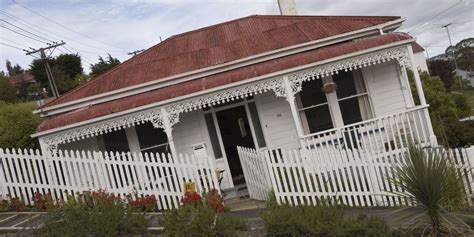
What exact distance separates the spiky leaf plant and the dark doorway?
7248 mm

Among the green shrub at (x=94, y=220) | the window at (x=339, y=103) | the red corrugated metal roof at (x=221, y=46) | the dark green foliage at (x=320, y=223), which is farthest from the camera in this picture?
the red corrugated metal roof at (x=221, y=46)

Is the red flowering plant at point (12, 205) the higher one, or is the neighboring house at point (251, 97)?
the neighboring house at point (251, 97)

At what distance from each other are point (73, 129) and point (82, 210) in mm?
4736

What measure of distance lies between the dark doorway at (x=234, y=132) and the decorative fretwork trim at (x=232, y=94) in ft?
5.78

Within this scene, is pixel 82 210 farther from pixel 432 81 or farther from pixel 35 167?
pixel 432 81

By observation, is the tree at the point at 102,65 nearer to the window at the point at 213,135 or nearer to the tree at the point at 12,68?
the window at the point at 213,135

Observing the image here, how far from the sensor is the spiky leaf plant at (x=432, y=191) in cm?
529

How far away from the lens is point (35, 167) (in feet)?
31.5

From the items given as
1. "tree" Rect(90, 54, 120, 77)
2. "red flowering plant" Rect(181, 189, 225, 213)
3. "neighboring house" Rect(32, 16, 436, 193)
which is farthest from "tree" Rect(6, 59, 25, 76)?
"red flowering plant" Rect(181, 189, 225, 213)

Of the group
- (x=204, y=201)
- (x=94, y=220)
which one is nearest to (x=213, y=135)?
(x=204, y=201)

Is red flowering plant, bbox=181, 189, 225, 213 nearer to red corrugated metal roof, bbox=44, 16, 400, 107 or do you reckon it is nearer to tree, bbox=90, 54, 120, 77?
red corrugated metal roof, bbox=44, 16, 400, 107

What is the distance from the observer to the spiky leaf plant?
5.29m

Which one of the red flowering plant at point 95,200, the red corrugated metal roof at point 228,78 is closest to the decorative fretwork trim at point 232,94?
the red corrugated metal roof at point 228,78

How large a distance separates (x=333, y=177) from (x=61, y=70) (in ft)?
172
